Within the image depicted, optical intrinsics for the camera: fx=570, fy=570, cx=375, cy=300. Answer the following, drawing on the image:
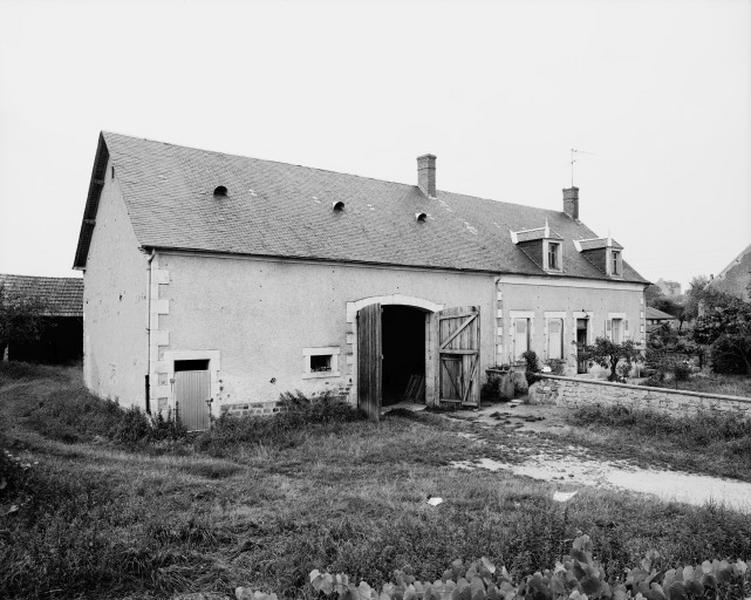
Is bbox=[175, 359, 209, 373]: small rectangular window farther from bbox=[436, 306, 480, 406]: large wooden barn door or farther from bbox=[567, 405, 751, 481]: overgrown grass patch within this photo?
bbox=[567, 405, 751, 481]: overgrown grass patch

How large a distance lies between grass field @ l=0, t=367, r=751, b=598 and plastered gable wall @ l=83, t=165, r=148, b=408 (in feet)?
9.03

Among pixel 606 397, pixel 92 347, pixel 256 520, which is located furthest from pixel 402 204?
pixel 256 520

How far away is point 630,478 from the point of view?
872 cm

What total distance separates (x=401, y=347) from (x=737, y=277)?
1076 inches

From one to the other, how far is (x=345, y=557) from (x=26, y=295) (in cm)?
2015

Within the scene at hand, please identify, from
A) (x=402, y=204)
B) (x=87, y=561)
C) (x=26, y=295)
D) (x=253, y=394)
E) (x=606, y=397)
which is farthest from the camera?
(x=26, y=295)

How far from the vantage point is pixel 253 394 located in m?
12.5

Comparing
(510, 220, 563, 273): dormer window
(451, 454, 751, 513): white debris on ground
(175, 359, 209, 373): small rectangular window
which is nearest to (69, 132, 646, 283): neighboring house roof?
(510, 220, 563, 273): dormer window

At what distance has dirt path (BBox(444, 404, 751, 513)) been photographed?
25.5 ft

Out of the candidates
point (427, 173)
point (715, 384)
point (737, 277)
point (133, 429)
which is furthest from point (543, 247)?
point (737, 277)

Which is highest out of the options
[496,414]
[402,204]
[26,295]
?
[402,204]

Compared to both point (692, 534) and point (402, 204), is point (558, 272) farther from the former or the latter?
point (692, 534)

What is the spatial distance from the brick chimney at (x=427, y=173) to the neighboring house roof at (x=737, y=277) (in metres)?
24.0

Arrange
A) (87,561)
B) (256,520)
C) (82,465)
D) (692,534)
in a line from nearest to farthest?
(87,561)
(692,534)
(256,520)
(82,465)
